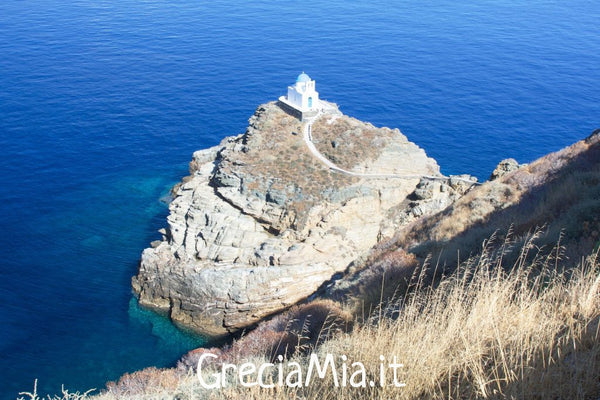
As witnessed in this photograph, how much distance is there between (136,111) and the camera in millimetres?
60938

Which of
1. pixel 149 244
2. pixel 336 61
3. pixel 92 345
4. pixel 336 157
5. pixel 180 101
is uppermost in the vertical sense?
pixel 336 61

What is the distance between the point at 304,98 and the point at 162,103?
25.5 m

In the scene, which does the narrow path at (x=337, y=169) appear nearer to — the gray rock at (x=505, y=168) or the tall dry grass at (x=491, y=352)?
the gray rock at (x=505, y=168)

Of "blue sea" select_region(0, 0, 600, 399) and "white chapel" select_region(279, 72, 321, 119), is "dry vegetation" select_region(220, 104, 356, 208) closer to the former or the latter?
"white chapel" select_region(279, 72, 321, 119)

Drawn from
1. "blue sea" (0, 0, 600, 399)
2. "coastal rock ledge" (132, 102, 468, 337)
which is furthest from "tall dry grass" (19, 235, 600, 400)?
"coastal rock ledge" (132, 102, 468, 337)

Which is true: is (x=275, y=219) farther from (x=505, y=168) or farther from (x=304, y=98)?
(x=505, y=168)

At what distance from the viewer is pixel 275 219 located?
118 ft

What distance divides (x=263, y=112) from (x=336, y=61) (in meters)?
34.2

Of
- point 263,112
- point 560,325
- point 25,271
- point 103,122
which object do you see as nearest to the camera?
point 560,325

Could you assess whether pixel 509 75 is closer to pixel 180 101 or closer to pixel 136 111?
pixel 180 101

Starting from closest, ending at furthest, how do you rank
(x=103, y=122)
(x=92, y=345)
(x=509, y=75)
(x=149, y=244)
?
1. (x=92, y=345)
2. (x=149, y=244)
3. (x=103, y=122)
4. (x=509, y=75)

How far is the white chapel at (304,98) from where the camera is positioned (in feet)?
146

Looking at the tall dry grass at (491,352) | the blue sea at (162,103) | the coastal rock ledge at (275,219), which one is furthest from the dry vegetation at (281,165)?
the tall dry grass at (491,352)

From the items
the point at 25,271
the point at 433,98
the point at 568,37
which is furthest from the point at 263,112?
the point at 568,37
